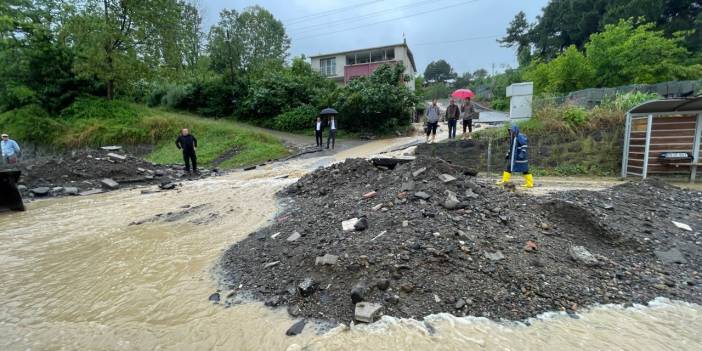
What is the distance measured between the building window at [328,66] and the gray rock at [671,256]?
40.4 m

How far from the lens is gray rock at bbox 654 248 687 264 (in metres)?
4.32

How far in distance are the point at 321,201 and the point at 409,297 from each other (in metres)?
3.98

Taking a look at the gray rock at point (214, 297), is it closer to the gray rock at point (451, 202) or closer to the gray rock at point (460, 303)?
the gray rock at point (460, 303)

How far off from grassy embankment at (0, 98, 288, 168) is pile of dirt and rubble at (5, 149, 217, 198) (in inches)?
219

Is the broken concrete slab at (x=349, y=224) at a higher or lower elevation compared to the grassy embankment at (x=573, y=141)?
lower

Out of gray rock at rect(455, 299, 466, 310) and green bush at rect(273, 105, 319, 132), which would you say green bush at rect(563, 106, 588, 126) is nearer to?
gray rock at rect(455, 299, 466, 310)

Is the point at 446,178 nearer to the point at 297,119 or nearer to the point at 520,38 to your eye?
the point at 297,119

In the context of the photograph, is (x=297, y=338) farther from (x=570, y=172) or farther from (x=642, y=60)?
(x=642, y=60)

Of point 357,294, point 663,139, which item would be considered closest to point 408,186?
point 357,294

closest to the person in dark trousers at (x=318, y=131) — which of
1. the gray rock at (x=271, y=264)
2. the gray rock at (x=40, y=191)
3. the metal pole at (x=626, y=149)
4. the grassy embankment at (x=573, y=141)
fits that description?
the grassy embankment at (x=573, y=141)

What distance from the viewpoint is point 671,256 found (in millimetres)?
4406

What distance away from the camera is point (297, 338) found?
10.3 feet

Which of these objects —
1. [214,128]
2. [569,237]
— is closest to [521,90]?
[569,237]

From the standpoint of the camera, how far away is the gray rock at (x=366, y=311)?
3221mm
